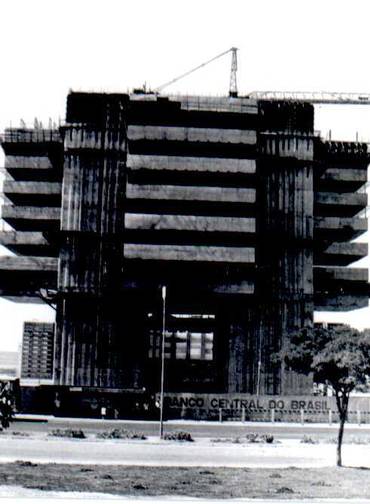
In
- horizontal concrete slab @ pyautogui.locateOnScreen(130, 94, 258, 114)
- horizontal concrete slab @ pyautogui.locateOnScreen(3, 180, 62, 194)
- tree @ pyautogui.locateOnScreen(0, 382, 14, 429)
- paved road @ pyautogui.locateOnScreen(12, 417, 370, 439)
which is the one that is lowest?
paved road @ pyautogui.locateOnScreen(12, 417, 370, 439)

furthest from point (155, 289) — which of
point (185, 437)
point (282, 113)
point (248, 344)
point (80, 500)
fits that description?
point (80, 500)

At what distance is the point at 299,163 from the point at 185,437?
168 ft

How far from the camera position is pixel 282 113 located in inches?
3698

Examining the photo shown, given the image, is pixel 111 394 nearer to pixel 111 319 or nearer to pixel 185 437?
pixel 111 319

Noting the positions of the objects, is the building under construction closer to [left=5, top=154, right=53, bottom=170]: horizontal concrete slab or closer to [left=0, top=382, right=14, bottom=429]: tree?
[left=5, top=154, right=53, bottom=170]: horizontal concrete slab

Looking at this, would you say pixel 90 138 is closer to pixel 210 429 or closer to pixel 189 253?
pixel 189 253

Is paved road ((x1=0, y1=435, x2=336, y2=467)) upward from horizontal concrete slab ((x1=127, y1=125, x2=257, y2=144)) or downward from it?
downward

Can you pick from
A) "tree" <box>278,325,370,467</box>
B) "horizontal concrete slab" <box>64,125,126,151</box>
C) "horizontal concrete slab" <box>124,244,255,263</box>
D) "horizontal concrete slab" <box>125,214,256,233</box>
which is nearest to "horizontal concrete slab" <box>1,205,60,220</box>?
"horizontal concrete slab" <box>64,125,126,151</box>

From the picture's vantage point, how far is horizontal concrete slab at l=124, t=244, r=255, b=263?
83062 mm

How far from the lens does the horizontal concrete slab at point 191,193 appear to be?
84812 mm

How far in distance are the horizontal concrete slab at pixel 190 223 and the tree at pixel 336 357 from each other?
49521 millimetres

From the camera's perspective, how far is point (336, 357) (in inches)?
1241

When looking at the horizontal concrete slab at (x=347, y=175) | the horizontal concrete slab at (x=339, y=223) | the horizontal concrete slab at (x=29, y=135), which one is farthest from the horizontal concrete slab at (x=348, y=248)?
the horizontal concrete slab at (x=29, y=135)

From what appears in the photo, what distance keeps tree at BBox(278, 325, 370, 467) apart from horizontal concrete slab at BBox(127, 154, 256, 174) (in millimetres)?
52507
